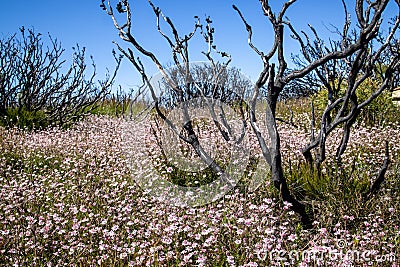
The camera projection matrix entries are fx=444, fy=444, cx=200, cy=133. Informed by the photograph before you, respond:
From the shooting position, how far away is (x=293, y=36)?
17.9ft

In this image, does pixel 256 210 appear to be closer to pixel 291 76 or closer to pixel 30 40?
pixel 291 76

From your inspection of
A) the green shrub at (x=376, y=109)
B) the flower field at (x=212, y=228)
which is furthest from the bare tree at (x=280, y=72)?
the green shrub at (x=376, y=109)

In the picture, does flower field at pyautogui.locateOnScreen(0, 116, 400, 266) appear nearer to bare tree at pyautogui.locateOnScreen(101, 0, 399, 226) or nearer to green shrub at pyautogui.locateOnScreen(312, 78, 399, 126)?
bare tree at pyautogui.locateOnScreen(101, 0, 399, 226)

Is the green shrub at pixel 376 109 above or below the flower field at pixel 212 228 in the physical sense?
above

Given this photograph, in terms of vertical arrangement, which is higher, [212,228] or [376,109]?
[376,109]

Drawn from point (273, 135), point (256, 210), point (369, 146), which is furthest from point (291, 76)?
point (369, 146)

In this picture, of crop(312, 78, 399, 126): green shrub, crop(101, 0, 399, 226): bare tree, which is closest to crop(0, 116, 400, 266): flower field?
crop(101, 0, 399, 226): bare tree

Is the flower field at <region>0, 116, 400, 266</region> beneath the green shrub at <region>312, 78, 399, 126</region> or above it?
beneath

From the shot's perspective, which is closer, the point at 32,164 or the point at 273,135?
the point at 273,135

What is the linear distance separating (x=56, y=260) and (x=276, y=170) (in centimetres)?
186

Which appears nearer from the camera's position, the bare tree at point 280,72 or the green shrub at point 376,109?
the bare tree at point 280,72

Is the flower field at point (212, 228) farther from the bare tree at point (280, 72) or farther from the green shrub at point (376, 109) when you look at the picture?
the green shrub at point (376, 109)

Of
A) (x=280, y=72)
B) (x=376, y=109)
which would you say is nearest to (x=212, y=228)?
(x=280, y=72)

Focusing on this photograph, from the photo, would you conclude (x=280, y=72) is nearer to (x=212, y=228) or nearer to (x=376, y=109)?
(x=212, y=228)
